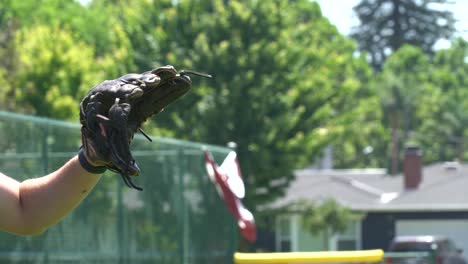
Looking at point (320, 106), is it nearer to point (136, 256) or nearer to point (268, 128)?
point (268, 128)

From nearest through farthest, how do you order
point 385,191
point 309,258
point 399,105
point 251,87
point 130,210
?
1. point 309,258
2. point 130,210
3. point 251,87
4. point 385,191
5. point 399,105

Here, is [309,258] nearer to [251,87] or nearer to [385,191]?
[251,87]

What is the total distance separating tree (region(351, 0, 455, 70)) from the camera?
231 ft

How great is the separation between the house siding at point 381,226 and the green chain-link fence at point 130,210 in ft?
67.7

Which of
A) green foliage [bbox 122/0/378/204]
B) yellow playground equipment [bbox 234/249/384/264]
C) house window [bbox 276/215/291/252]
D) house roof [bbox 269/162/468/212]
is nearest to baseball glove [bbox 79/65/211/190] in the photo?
yellow playground equipment [bbox 234/249/384/264]

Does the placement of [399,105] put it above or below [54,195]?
above

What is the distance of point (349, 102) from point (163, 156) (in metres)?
28.5

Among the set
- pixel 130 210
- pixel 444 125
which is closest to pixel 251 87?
pixel 130 210

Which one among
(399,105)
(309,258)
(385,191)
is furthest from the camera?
(399,105)

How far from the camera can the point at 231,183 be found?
11.2 meters

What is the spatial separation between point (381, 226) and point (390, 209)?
1009 mm

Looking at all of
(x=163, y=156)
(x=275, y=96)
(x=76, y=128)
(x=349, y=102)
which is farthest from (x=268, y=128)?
(x=76, y=128)

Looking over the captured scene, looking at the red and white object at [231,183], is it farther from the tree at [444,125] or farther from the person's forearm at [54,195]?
the tree at [444,125]

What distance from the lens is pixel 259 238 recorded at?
3581 cm
